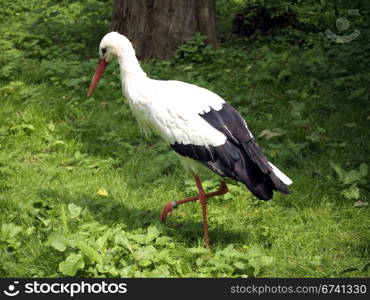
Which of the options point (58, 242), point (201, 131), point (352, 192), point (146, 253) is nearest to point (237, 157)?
point (201, 131)

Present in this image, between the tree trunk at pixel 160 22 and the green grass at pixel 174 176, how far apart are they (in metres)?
0.32

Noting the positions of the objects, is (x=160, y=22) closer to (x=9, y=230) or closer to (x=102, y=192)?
(x=102, y=192)

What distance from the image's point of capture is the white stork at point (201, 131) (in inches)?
158

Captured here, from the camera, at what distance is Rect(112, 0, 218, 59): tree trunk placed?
24.9ft

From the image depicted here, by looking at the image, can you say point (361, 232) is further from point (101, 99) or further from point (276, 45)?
point (276, 45)

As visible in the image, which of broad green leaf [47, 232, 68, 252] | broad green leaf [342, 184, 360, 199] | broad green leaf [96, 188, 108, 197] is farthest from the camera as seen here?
broad green leaf [96, 188, 108, 197]

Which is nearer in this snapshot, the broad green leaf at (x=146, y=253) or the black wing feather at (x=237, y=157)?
the broad green leaf at (x=146, y=253)

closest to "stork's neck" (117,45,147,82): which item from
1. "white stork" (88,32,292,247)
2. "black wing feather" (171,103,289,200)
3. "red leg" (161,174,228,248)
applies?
"white stork" (88,32,292,247)

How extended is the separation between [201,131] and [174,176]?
1188 millimetres

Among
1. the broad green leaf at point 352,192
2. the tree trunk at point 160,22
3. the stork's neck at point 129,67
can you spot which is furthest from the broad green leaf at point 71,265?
the tree trunk at point 160,22

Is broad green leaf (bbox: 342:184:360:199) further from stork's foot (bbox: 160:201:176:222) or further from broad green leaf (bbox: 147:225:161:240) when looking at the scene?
broad green leaf (bbox: 147:225:161:240)

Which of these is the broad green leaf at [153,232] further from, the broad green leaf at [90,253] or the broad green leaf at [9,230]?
the broad green leaf at [9,230]

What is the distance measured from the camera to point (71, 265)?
3.57m

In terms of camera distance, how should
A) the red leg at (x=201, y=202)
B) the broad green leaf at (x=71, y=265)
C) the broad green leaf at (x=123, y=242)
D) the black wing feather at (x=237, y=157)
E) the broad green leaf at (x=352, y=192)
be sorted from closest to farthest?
the broad green leaf at (x=71, y=265), the broad green leaf at (x=123, y=242), the black wing feather at (x=237, y=157), the red leg at (x=201, y=202), the broad green leaf at (x=352, y=192)
